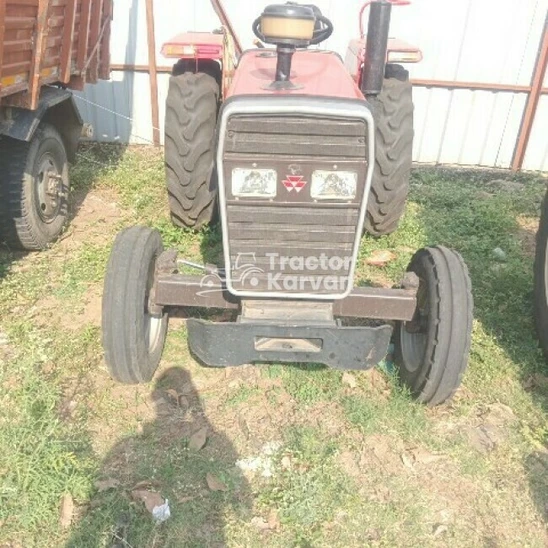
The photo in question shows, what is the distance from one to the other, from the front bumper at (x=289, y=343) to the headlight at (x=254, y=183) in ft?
1.86

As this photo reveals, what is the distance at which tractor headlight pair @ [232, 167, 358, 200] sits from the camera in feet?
7.71

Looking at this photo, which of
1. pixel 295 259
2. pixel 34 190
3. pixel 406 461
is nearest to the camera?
pixel 295 259

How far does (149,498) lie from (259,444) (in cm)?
57

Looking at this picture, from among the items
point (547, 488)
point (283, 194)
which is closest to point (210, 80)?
point (283, 194)

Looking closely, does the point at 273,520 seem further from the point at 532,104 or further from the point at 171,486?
the point at 532,104

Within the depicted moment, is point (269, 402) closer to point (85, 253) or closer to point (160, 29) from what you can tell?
point (85, 253)

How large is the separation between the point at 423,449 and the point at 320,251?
1.10 m

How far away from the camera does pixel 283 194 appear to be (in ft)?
7.88

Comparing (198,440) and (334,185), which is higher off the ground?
(334,185)

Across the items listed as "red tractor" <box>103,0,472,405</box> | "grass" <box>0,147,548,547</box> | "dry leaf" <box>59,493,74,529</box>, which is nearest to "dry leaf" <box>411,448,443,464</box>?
"grass" <box>0,147,548,547</box>

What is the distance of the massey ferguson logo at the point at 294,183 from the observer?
235 cm

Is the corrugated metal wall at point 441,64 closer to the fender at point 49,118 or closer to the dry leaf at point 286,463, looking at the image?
the fender at point 49,118

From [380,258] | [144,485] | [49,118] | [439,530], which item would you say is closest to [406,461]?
[439,530]

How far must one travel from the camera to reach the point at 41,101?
4.01 meters
